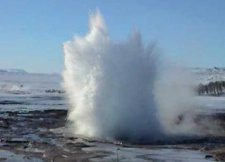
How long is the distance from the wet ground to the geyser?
195 centimetres

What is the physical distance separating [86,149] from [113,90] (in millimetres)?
7281

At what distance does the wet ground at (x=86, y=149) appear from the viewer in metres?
21.6

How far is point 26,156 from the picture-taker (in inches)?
857

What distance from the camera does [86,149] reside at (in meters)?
24.0

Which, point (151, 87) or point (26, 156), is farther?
point (151, 87)

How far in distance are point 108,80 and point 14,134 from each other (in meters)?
6.28

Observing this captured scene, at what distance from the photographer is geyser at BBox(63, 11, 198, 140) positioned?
3005 centimetres

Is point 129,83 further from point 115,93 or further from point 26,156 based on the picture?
point 26,156

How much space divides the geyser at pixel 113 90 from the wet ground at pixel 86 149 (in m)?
1.95

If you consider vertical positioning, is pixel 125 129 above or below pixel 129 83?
below

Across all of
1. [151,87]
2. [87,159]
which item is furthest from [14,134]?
[87,159]

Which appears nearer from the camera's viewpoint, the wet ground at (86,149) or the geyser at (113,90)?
the wet ground at (86,149)

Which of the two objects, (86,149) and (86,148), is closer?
(86,149)

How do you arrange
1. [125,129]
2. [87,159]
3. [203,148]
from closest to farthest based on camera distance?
[87,159] → [203,148] → [125,129]
